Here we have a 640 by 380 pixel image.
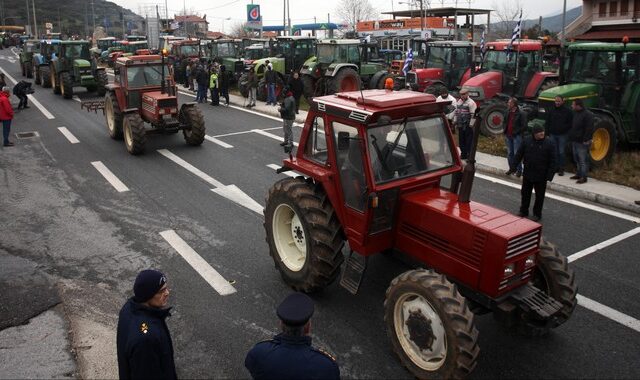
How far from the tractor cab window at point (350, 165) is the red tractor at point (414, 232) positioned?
0.02 m

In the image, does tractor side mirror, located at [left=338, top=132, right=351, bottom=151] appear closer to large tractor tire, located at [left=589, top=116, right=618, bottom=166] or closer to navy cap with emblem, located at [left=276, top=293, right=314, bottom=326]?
navy cap with emblem, located at [left=276, top=293, right=314, bottom=326]

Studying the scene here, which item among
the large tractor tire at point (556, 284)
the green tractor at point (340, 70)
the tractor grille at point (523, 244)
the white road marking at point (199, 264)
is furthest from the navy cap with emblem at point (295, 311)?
the green tractor at point (340, 70)

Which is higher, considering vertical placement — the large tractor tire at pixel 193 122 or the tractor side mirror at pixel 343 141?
the tractor side mirror at pixel 343 141

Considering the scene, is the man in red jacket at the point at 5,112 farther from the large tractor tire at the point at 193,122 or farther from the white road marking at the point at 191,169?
the large tractor tire at the point at 193,122

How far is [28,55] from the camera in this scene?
101 feet

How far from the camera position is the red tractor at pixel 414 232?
4.43 meters

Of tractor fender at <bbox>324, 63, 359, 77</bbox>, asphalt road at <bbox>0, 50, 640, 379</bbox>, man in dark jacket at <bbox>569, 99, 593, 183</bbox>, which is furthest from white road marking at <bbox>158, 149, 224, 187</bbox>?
tractor fender at <bbox>324, 63, 359, 77</bbox>

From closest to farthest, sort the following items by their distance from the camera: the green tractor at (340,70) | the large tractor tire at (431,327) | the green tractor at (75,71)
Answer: the large tractor tire at (431,327) → the green tractor at (340,70) → the green tractor at (75,71)

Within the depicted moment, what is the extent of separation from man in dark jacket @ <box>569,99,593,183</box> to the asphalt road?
1.33m

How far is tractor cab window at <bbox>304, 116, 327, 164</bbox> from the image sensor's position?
5891mm

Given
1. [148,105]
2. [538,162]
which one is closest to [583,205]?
[538,162]

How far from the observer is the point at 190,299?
6195mm

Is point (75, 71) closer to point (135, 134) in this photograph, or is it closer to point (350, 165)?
point (135, 134)

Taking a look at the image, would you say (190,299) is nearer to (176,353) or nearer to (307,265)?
(176,353)
